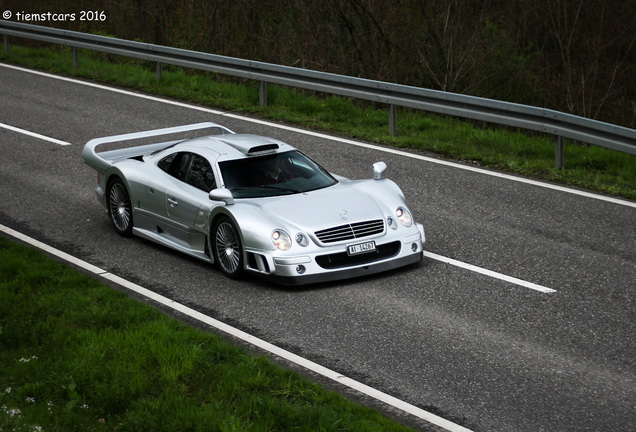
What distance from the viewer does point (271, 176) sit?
33.8ft

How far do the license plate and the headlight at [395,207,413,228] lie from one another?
0.62 meters

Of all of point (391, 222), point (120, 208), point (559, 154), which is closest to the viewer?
point (391, 222)

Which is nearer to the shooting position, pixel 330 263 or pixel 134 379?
pixel 134 379

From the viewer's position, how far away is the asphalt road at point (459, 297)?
6996 mm

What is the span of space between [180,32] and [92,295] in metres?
17.4

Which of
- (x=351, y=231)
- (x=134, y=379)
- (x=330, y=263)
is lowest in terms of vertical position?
(x=134, y=379)

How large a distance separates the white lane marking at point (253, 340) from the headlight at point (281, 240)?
1.06 m

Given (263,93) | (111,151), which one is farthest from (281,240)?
(263,93)

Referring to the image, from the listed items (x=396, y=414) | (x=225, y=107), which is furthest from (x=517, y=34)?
(x=396, y=414)

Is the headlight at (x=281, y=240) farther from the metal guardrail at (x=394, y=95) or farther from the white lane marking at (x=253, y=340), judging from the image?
the metal guardrail at (x=394, y=95)

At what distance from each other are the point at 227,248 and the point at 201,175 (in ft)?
3.74

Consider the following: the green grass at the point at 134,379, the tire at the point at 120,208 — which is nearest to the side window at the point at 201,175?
the tire at the point at 120,208

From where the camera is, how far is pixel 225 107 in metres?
18.1

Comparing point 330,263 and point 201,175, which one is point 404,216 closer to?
point 330,263
